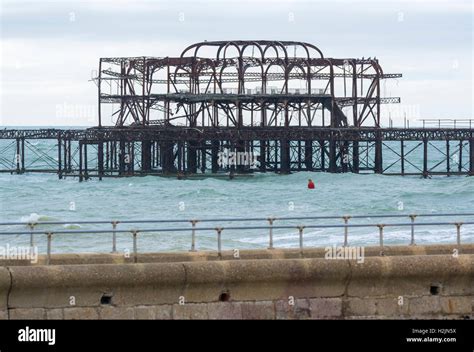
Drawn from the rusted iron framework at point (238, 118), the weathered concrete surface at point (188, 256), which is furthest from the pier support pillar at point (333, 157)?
the weathered concrete surface at point (188, 256)

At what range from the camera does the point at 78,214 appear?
1940 inches

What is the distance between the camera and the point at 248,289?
16203mm

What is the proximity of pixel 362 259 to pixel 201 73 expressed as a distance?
6062 centimetres

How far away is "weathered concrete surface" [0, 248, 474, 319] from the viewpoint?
1561cm

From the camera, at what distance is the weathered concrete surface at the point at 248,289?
15609mm

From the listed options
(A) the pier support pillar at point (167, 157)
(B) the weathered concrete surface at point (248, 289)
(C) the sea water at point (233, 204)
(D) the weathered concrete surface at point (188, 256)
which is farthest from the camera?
(A) the pier support pillar at point (167, 157)

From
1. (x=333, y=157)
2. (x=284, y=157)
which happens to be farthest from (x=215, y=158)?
(x=333, y=157)

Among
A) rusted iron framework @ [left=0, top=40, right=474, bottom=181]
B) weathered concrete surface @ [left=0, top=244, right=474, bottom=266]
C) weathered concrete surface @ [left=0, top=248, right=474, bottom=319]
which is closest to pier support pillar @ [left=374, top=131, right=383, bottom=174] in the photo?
rusted iron framework @ [left=0, top=40, right=474, bottom=181]

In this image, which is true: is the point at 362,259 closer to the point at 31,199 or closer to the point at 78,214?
the point at 78,214

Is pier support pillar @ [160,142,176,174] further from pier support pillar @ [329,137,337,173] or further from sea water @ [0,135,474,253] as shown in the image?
pier support pillar @ [329,137,337,173]

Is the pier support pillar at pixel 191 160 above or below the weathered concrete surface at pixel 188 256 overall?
below

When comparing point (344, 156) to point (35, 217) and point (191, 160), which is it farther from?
point (35, 217)

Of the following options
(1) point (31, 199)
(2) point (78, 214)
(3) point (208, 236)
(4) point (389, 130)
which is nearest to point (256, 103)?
(4) point (389, 130)

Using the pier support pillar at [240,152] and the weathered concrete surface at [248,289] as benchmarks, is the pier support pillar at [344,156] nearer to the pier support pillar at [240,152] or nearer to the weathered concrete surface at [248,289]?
the pier support pillar at [240,152]
